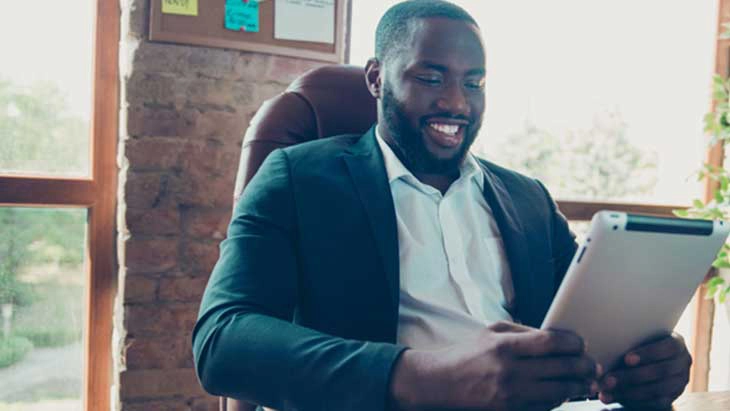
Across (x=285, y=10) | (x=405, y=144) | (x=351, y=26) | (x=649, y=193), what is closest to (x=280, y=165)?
(x=405, y=144)

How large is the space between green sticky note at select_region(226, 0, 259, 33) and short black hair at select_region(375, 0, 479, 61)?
1.72 feet

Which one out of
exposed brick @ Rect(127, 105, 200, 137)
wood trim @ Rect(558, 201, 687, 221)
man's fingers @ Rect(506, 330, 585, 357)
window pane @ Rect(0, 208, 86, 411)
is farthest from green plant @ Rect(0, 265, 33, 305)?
wood trim @ Rect(558, 201, 687, 221)

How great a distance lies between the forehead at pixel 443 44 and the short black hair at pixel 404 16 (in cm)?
1

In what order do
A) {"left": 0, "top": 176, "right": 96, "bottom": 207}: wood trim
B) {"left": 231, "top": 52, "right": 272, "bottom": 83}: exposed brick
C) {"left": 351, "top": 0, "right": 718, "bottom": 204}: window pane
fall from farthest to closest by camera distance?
{"left": 351, "top": 0, "right": 718, "bottom": 204}: window pane, {"left": 231, "top": 52, "right": 272, "bottom": 83}: exposed brick, {"left": 0, "top": 176, "right": 96, "bottom": 207}: wood trim

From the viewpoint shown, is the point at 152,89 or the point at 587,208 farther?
the point at 587,208

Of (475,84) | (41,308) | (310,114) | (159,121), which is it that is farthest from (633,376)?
(41,308)

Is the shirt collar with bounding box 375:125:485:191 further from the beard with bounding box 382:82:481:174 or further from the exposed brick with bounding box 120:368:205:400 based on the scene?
the exposed brick with bounding box 120:368:205:400

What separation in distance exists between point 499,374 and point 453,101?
0.64m

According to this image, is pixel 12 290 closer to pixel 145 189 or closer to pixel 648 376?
pixel 145 189

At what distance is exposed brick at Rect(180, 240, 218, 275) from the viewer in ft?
5.60

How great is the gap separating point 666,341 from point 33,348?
1529 mm

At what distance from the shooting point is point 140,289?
1671 millimetres

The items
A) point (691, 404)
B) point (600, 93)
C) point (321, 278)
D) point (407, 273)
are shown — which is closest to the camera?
point (691, 404)

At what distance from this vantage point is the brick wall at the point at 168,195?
1.66 meters
